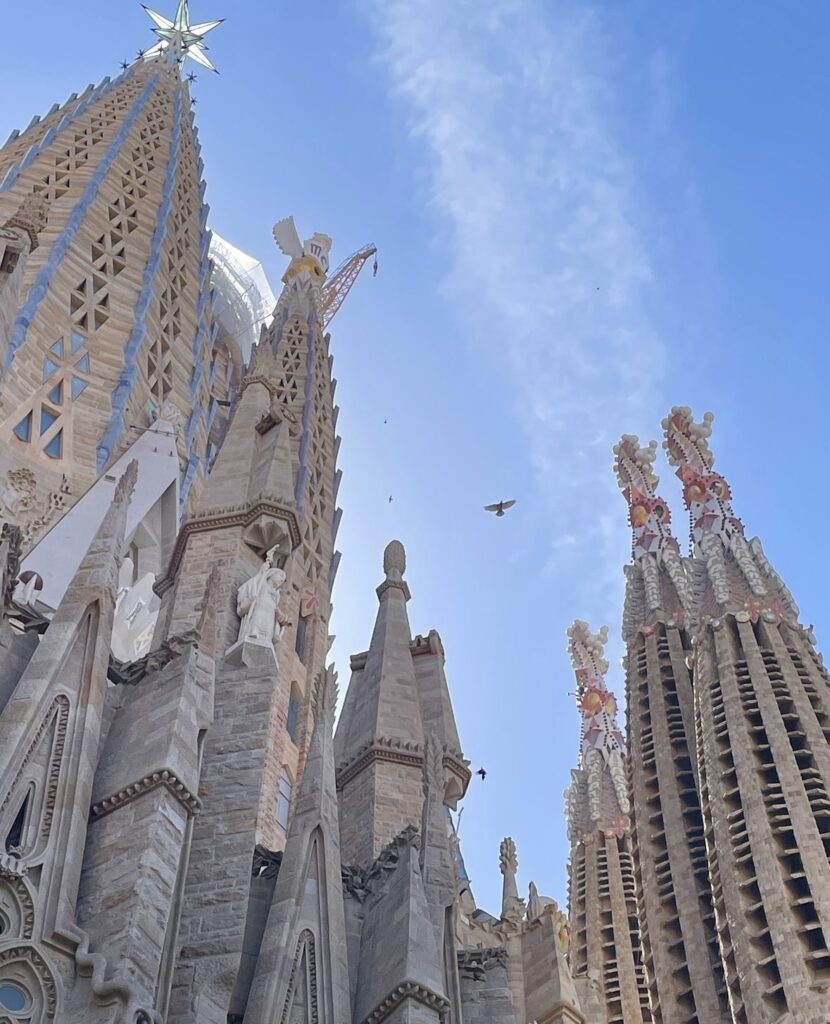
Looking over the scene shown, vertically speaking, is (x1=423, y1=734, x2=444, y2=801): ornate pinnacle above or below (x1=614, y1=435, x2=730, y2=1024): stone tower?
below

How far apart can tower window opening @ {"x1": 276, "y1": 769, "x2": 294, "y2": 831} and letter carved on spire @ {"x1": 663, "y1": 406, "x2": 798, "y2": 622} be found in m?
35.0

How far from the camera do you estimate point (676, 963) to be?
41.3 meters

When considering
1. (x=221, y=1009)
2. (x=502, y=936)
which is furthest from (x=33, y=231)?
(x=502, y=936)

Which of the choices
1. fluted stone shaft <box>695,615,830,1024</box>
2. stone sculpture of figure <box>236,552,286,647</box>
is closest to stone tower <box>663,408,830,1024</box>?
fluted stone shaft <box>695,615,830,1024</box>

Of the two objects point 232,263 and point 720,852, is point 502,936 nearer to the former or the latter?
point 720,852

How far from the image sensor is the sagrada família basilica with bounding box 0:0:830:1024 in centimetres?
988

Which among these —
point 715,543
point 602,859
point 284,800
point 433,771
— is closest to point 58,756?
point 433,771

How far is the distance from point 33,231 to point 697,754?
36.5 meters

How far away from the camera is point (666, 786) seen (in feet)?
156

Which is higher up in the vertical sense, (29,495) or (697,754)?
(697,754)

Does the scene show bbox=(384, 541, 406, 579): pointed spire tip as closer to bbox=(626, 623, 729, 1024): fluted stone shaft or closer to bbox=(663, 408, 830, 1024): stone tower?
bbox=(663, 408, 830, 1024): stone tower

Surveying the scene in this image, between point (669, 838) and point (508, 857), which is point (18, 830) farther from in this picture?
point (669, 838)

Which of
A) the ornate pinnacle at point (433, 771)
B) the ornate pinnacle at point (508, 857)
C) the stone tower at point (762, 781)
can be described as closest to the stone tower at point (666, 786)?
the stone tower at point (762, 781)

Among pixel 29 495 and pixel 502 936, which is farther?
pixel 502 936
